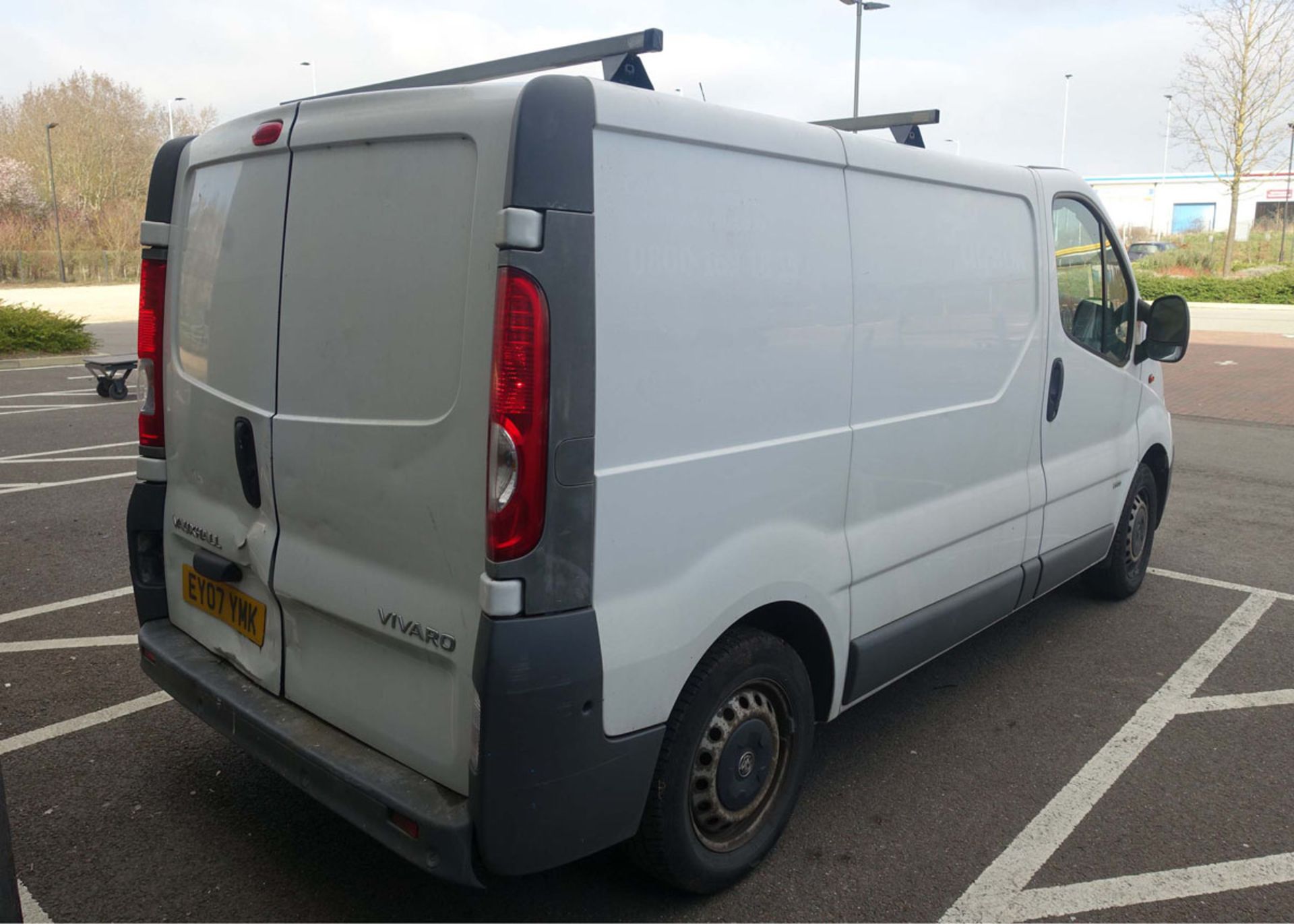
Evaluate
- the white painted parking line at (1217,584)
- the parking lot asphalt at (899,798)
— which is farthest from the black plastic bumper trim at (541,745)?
the white painted parking line at (1217,584)

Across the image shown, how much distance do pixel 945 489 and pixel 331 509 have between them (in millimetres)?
2064

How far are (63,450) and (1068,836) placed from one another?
28.7ft

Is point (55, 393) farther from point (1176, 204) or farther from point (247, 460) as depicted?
point (1176, 204)

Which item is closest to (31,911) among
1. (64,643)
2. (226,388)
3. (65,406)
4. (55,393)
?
(226,388)

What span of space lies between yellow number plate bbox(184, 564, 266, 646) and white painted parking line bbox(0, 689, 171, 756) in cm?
63

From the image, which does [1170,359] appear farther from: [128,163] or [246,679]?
[128,163]

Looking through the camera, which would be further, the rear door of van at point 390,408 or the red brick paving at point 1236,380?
the red brick paving at point 1236,380

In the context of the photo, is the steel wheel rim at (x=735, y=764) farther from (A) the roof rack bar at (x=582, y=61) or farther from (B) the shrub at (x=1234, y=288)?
(B) the shrub at (x=1234, y=288)

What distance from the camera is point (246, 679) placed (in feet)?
9.71

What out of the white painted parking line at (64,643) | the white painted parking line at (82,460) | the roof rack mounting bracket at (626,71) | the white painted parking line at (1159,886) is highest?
the roof rack mounting bracket at (626,71)

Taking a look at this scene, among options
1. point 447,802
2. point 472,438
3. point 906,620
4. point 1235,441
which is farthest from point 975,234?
point 1235,441

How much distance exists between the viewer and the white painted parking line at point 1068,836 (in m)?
2.81

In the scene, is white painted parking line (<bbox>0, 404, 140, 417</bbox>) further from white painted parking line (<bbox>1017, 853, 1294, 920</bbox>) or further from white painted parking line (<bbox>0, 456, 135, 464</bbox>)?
white painted parking line (<bbox>1017, 853, 1294, 920</bbox>)

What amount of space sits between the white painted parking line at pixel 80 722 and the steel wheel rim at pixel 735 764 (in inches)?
78.4
